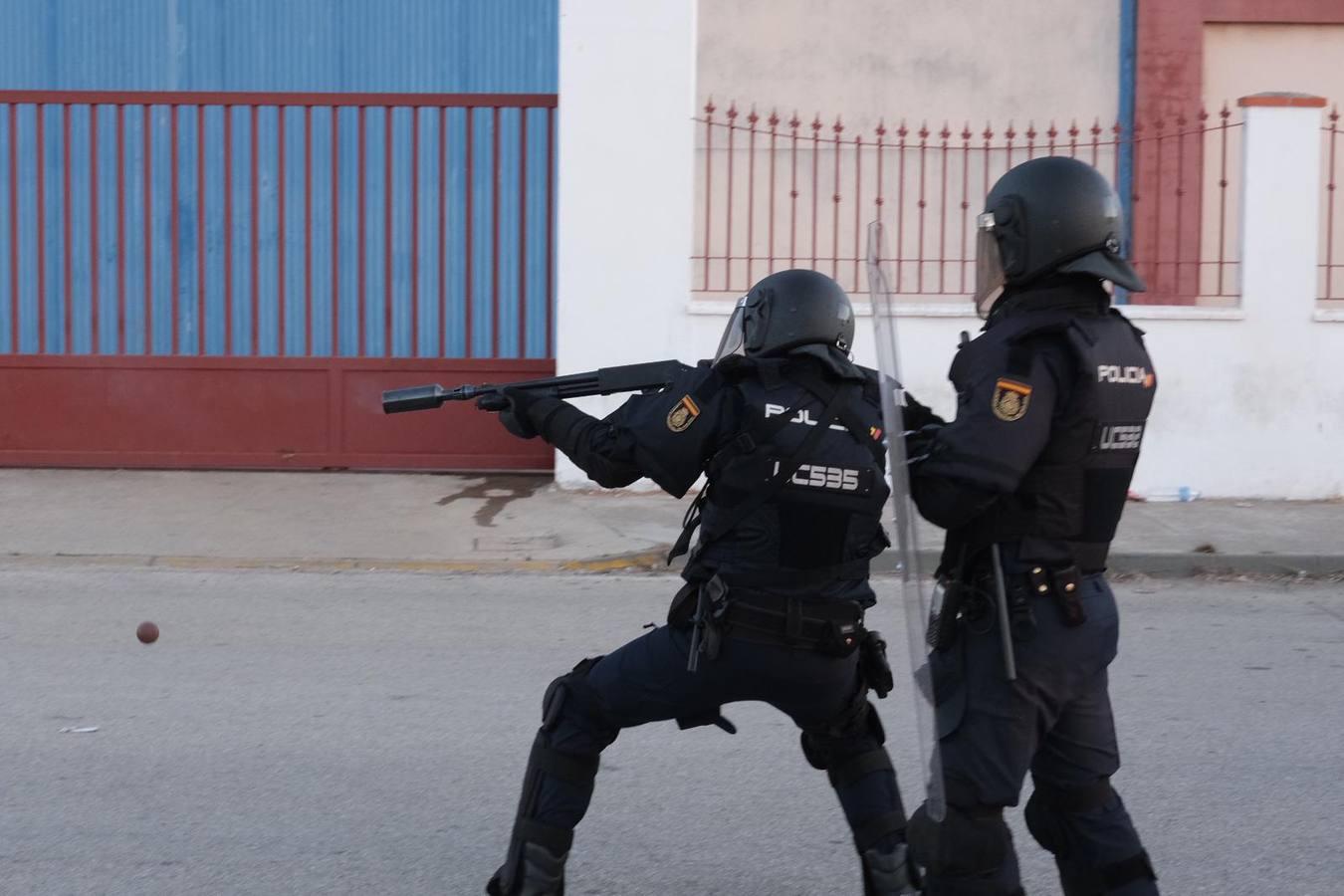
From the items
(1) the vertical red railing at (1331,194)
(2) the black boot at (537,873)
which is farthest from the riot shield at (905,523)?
(1) the vertical red railing at (1331,194)

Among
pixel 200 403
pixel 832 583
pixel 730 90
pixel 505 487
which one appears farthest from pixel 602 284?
pixel 832 583

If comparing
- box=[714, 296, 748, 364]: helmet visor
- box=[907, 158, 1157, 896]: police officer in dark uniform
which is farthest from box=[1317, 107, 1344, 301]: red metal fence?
box=[907, 158, 1157, 896]: police officer in dark uniform

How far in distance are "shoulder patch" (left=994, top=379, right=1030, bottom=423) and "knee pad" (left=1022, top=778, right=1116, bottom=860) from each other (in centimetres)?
80

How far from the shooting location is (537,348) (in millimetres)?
13266

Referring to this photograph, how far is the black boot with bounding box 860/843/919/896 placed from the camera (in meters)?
3.79

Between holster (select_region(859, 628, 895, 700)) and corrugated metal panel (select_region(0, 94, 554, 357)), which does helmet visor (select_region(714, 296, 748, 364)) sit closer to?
holster (select_region(859, 628, 895, 700))

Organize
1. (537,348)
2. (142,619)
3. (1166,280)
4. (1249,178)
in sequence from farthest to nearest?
(537,348)
(1166,280)
(1249,178)
(142,619)

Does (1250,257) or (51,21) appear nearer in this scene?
(1250,257)

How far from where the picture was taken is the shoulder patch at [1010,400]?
315 cm

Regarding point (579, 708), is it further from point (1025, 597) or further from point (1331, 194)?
point (1331, 194)

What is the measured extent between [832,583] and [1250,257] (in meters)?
7.61

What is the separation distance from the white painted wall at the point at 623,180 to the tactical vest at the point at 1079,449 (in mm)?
7110

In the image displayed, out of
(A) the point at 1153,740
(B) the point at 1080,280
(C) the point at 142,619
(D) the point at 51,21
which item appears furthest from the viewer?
(D) the point at 51,21

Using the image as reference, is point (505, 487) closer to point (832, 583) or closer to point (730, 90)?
point (730, 90)
